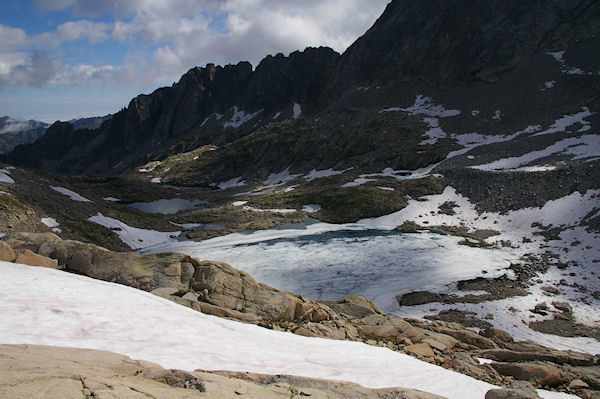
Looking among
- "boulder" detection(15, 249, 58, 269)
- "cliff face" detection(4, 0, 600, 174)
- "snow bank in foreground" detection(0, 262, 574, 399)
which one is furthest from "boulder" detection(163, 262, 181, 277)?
"cliff face" detection(4, 0, 600, 174)

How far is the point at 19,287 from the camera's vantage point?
12.4 metres

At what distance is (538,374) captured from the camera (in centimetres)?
1284

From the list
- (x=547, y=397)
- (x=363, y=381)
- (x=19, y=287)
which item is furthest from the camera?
(x=19, y=287)

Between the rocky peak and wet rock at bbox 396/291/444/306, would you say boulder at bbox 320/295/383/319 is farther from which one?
the rocky peak

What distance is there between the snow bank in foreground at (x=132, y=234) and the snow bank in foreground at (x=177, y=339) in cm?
3024

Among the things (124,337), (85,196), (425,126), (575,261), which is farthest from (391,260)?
(425,126)

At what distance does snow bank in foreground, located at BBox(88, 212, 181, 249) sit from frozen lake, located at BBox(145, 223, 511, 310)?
2226 mm

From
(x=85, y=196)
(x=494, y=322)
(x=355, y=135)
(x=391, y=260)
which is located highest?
(x=355, y=135)

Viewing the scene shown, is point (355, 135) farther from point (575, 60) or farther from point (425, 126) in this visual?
point (575, 60)

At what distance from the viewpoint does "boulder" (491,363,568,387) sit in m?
12.7

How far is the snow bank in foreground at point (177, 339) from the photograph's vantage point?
9.51 metres

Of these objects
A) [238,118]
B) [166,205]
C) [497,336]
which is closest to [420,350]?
[497,336]

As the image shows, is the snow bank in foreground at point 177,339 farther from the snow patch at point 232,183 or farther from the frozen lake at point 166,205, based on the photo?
the snow patch at point 232,183

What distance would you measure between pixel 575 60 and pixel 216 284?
103556 mm
